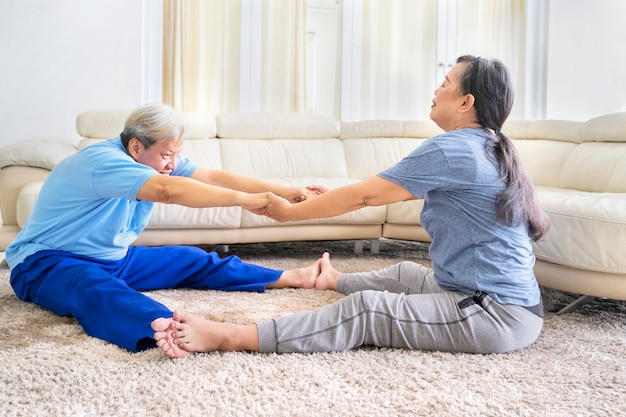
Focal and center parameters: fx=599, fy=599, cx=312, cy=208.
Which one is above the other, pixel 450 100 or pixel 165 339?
pixel 450 100

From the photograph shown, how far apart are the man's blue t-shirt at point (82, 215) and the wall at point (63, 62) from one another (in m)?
2.78

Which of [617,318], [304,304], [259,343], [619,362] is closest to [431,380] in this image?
[259,343]

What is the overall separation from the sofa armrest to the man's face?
1.43 meters

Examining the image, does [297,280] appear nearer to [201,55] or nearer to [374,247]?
[374,247]

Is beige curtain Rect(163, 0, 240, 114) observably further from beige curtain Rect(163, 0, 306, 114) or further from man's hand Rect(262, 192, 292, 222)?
man's hand Rect(262, 192, 292, 222)

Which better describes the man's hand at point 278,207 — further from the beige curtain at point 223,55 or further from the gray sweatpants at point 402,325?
the beige curtain at point 223,55

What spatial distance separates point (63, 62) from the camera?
15.0 feet

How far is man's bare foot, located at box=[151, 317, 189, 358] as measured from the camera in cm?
149

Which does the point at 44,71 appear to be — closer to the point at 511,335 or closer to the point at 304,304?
the point at 304,304

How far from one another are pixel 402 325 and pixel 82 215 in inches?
44.2

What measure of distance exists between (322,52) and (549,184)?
9.08 ft

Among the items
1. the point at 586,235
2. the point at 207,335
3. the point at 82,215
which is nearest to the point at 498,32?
the point at 586,235

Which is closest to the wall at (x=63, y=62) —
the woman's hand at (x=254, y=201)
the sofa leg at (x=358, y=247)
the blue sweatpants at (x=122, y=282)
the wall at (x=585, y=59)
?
the sofa leg at (x=358, y=247)

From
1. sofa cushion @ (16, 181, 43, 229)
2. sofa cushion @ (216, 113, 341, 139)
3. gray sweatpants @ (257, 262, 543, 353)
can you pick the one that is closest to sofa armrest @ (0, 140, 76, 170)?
sofa cushion @ (16, 181, 43, 229)
